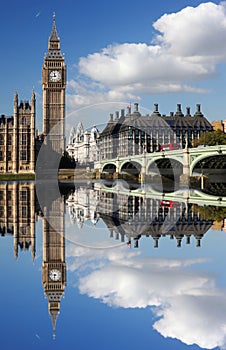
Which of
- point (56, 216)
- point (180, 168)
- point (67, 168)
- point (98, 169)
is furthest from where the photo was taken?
point (67, 168)

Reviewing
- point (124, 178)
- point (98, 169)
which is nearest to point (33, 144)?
point (98, 169)

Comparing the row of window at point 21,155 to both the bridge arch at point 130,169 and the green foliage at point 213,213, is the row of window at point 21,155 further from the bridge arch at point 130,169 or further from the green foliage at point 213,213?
the green foliage at point 213,213

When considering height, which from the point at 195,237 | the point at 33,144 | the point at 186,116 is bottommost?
the point at 195,237

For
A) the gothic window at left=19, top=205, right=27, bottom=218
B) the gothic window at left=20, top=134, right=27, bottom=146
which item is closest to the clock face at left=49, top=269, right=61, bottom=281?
the gothic window at left=19, top=205, right=27, bottom=218

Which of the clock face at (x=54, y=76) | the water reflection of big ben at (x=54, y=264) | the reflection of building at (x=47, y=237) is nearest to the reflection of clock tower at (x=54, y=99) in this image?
the clock face at (x=54, y=76)

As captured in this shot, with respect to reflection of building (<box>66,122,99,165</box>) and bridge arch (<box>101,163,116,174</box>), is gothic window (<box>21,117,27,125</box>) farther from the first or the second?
bridge arch (<box>101,163,116,174</box>)

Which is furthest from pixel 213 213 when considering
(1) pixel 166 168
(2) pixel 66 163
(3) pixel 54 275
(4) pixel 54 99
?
(4) pixel 54 99

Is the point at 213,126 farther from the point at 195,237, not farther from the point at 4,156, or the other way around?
the point at 195,237
